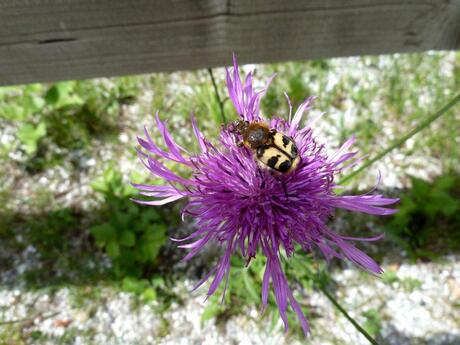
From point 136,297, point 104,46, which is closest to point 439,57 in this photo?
point 104,46

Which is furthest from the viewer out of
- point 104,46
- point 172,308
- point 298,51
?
point 172,308

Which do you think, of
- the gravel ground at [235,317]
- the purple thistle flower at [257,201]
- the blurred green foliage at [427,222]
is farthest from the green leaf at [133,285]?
the blurred green foliage at [427,222]

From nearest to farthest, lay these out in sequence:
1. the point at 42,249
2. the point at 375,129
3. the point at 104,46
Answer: the point at 104,46 → the point at 42,249 → the point at 375,129

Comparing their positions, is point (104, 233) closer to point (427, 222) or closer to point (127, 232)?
point (127, 232)

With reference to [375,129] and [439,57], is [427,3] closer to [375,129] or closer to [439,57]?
[375,129]

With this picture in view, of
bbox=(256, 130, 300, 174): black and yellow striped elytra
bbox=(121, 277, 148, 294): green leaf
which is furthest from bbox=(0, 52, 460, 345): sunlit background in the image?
bbox=(256, 130, 300, 174): black and yellow striped elytra

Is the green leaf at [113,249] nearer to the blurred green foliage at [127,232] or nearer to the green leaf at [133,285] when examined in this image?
the blurred green foliage at [127,232]

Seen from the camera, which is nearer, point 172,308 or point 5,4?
point 5,4
